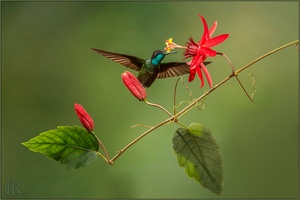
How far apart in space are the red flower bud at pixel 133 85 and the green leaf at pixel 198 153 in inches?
2.7

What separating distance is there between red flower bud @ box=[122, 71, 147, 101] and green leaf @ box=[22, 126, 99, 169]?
8 centimetres

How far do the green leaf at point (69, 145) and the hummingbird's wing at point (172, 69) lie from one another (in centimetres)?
12

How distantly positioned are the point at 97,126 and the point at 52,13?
322 mm

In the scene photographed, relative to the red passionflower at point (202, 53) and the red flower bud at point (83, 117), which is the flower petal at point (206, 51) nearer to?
the red passionflower at point (202, 53)

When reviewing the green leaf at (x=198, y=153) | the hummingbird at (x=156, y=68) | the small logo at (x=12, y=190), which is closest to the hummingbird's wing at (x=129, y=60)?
the hummingbird at (x=156, y=68)

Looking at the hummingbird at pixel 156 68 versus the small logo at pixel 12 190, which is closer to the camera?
the hummingbird at pixel 156 68

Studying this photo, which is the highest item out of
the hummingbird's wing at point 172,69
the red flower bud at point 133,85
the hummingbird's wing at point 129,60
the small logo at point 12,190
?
the hummingbird's wing at point 129,60

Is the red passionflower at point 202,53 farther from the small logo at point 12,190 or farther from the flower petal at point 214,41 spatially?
the small logo at point 12,190

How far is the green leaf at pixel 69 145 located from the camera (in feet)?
1.51

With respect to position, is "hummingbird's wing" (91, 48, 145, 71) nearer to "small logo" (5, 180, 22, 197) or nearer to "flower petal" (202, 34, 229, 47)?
"flower petal" (202, 34, 229, 47)

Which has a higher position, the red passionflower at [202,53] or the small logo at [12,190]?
the red passionflower at [202,53]

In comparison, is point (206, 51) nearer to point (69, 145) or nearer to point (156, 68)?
point (156, 68)

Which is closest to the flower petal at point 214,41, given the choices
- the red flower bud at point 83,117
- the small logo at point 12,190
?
the red flower bud at point 83,117

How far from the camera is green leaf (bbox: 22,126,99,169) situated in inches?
18.2
